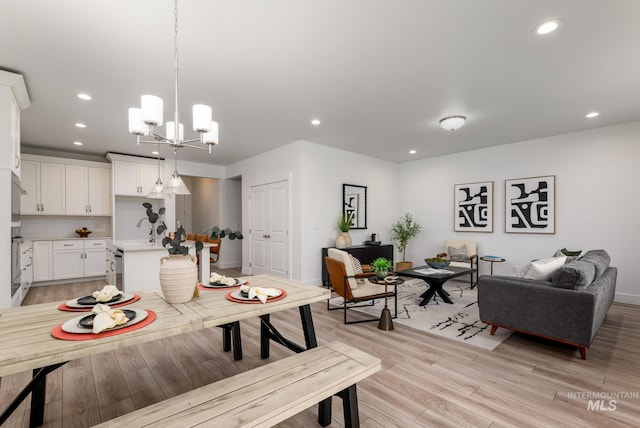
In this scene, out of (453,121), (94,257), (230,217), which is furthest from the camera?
(230,217)

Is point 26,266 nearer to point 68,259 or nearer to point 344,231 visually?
point 68,259

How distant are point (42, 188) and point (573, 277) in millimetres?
7972

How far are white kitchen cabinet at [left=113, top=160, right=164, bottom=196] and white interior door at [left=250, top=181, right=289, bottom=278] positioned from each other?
2.20 meters

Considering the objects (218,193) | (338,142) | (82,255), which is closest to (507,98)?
(338,142)

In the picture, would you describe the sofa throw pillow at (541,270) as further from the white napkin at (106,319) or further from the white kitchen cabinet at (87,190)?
the white kitchen cabinet at (87,190)

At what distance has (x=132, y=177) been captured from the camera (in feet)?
19.7

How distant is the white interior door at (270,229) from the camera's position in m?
5.39

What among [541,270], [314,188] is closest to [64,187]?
[314,188]

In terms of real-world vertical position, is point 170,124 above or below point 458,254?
above

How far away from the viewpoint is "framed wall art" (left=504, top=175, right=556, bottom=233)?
4844mm

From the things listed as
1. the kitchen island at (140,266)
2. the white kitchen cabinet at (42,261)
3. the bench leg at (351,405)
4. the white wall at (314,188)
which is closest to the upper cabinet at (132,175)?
the white kitchen cabinet at (42,261)

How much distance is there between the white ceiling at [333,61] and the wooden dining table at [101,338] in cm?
188

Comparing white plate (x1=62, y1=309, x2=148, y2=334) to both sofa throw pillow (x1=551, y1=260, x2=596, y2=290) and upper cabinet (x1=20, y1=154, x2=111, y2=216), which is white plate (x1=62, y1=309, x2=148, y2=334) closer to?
sofa throw pillow (x1=551, y1=260, x2=596, y2=290)

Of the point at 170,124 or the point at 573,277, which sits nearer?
the point at 170,124
